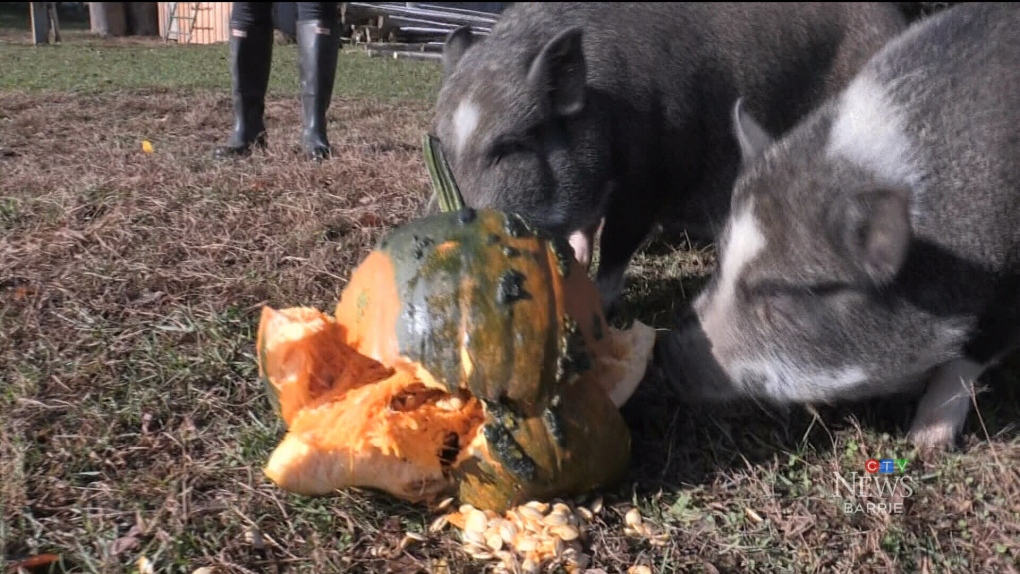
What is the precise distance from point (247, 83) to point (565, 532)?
13.4ft

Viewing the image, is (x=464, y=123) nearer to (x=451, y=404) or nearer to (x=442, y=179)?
(x=442, y=179)

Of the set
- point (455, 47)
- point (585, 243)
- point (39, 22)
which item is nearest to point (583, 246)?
point (585, 243)

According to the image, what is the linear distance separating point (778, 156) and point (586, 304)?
907 mm

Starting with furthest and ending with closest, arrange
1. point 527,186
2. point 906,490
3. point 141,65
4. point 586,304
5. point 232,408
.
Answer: point 141,65 → point 527,186 → point 232,408 → point 906,490 → point 586,304

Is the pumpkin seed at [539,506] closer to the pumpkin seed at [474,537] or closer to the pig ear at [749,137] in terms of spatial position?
the pumpkin seed at [474,537]

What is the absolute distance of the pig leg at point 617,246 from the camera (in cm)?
359

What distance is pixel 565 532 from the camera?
6.67 ft

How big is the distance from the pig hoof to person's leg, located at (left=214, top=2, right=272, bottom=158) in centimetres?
407

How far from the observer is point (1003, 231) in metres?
2.44

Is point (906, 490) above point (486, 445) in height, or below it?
below

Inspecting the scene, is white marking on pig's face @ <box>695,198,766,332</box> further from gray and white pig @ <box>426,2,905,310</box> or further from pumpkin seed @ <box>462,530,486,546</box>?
pumpkin seed @ <box>462,530,486,546</box>

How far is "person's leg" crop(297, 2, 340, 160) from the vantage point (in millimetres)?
5145

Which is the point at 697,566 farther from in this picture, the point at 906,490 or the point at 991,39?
the point at 991,39

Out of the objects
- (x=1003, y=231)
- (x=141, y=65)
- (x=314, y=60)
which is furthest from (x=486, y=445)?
(x=141, y=65)
